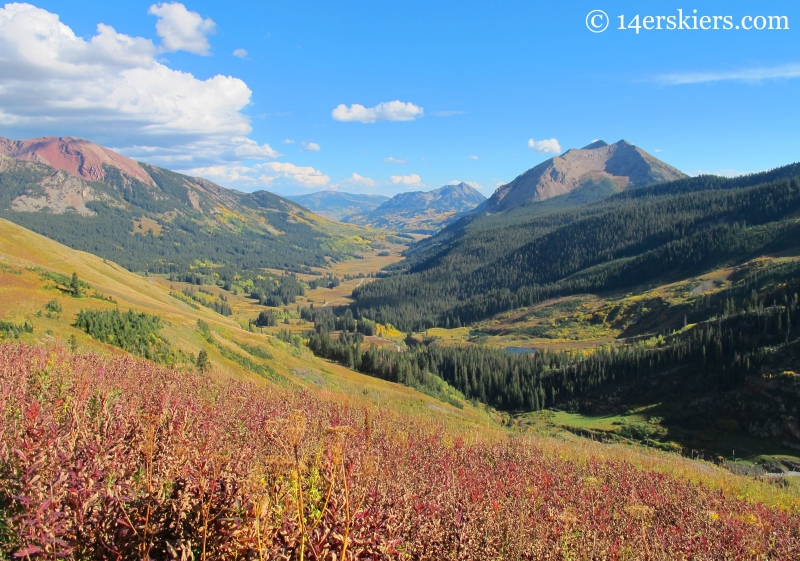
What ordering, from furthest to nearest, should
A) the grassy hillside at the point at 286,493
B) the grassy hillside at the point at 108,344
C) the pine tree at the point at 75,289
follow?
the pine tree at the point at 75,289
the grassy hillside at the point at 108,344
the grassy hillside at the point at 286,493

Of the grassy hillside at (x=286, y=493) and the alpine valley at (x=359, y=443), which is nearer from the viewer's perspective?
the grassy hillside at (x=286, y=493)

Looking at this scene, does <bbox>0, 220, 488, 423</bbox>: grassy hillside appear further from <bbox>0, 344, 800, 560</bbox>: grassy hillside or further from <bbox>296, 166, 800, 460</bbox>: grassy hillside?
<bbox>296, 166, 800, 460</bbox>: grassy hillside

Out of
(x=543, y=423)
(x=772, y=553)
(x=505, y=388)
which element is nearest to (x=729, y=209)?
(x=505, y=388)

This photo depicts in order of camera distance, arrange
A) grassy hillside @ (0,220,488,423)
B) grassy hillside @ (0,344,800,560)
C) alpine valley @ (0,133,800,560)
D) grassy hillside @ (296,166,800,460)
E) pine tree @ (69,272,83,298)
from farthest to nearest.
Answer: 1. grassy hillside @ (296,166,800,460)
2. pine tree @ (69,272,83,298)
3. grassy hillside @ (0,220,488,423)
4. alpine valley @ (0,133,800,560)
5. grassy hillside @ (0,344,800,560)

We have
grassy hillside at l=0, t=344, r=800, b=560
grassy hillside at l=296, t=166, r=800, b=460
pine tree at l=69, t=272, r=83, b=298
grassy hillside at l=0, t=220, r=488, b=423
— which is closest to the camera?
grassy hillside at l=0, t=344, r=800, b=560

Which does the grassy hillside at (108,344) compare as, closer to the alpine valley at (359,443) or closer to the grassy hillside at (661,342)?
the alpine valley at (359,443)

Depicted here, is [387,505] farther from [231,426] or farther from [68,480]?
[231,426]

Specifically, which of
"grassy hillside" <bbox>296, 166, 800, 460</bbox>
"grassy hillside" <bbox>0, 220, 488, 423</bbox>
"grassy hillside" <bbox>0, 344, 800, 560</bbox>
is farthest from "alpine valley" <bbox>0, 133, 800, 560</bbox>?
"grassy hillside" <bbox>296, 166, 800, 460</bbox>

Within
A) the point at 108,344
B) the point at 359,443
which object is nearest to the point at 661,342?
the point at 108,344

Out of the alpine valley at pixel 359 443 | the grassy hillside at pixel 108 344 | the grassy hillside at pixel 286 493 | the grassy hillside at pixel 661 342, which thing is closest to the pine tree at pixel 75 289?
the alpine valley at pixel 359 443

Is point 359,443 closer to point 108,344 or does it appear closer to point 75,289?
point 108,344

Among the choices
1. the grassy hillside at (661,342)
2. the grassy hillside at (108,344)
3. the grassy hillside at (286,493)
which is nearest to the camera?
the grassy hillside at (286,493)

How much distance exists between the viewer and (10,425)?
290 inches

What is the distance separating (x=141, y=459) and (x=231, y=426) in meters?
4.41
